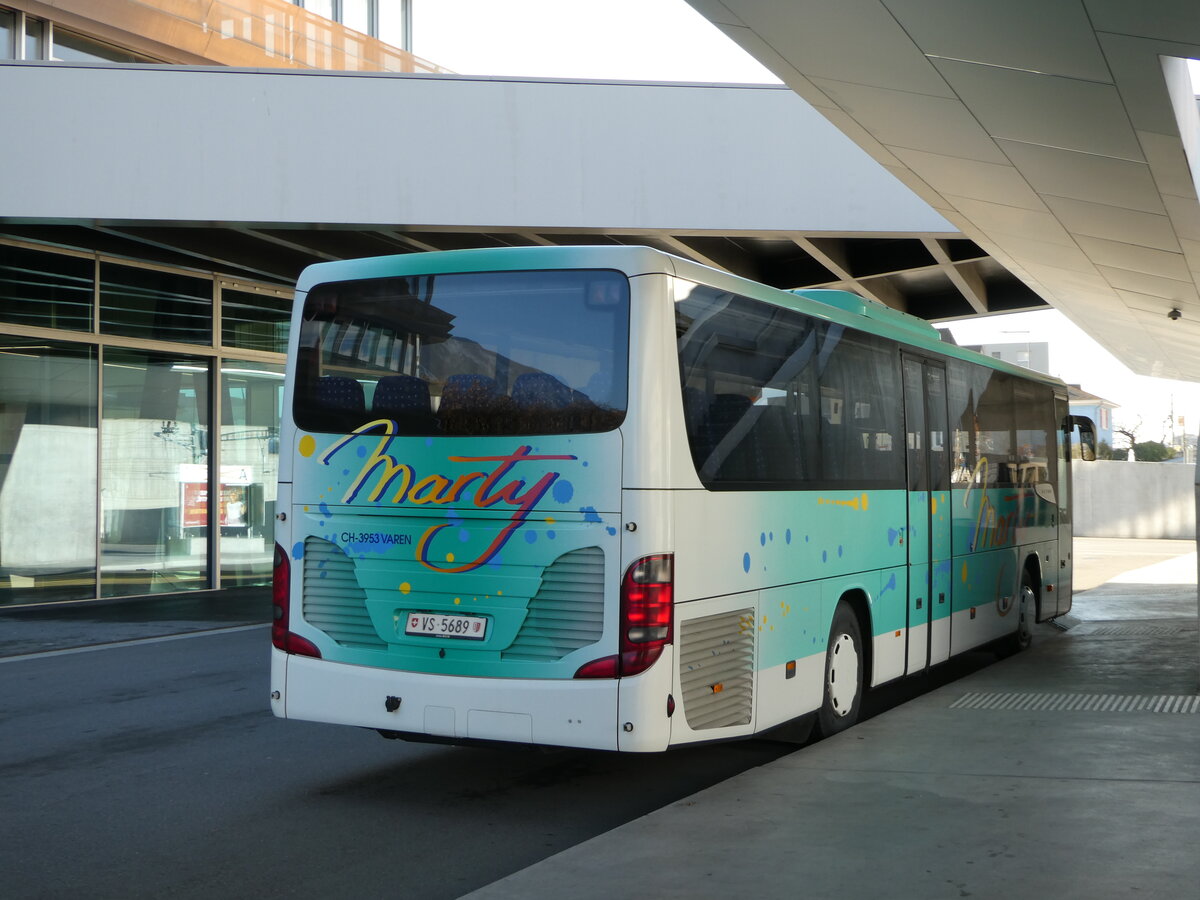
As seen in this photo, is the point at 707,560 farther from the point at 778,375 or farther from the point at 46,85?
the point at 46,85

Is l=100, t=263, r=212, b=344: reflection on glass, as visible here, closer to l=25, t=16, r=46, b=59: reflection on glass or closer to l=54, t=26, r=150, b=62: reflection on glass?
l=54, t=26, r=150, b=62: reflection on glass

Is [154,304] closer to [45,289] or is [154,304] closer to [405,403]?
[45,289]

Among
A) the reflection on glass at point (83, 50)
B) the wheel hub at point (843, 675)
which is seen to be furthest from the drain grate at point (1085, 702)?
the reflection on glass at point (83, 50)

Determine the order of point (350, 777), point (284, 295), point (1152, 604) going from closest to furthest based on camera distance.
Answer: point (350, 777), point (1152, 604), point (284, 295)

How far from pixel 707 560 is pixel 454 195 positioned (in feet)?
35.3

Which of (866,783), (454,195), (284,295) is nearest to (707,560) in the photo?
(866,783)

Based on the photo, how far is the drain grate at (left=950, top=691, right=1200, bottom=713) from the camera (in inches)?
371

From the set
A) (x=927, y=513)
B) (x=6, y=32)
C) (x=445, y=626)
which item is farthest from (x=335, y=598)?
(x=6, y=32)

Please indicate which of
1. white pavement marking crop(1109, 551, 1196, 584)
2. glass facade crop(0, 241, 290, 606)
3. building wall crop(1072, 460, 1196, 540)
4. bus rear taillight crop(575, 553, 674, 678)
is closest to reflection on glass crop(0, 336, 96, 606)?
glass facade crop(0, 241, 290, 606)

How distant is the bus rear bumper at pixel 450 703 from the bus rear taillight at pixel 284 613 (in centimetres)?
6

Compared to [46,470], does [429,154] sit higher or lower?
higher

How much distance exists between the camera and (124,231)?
17344 mm

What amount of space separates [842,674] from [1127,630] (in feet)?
26.5

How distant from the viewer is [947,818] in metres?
6.14
